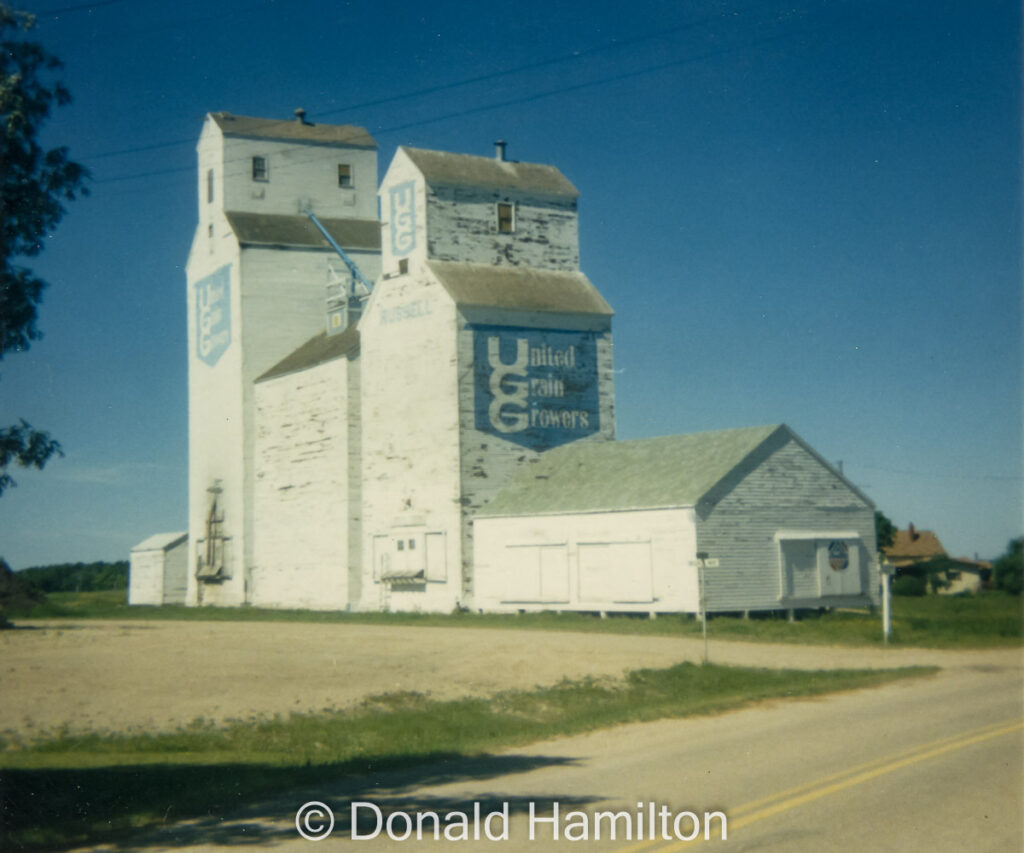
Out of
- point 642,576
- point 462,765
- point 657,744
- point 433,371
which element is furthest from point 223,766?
point 433,371

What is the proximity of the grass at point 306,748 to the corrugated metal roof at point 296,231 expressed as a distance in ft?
124

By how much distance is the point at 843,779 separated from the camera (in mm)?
10781

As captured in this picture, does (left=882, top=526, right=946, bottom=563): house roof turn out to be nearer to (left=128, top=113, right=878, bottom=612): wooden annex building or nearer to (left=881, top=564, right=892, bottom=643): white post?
(left=128, top=113, right=878, bottom=612): wooden annex building

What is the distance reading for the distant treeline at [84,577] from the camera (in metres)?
81.9

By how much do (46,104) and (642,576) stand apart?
2725 cm

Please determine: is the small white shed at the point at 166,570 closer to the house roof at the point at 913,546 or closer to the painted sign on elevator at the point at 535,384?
the painted sign on elevator at the point at 535,384

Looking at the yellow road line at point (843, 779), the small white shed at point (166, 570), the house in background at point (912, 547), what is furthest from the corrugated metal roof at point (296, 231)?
the yellow road line at point (843, 779)

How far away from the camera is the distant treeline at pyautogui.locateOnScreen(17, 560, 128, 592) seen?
81875 mm

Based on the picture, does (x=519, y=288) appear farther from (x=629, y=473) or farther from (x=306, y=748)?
(x=306, y=748)

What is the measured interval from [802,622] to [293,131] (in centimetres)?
3695

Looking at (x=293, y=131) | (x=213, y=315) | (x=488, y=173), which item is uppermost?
(x=293, y=131)

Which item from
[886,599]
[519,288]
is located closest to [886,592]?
[886,599]

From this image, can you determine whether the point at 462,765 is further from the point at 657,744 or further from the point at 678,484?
the point at 678,484

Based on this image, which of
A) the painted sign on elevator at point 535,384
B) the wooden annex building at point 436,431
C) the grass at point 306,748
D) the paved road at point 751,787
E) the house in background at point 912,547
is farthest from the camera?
the house in background at point 912,547
